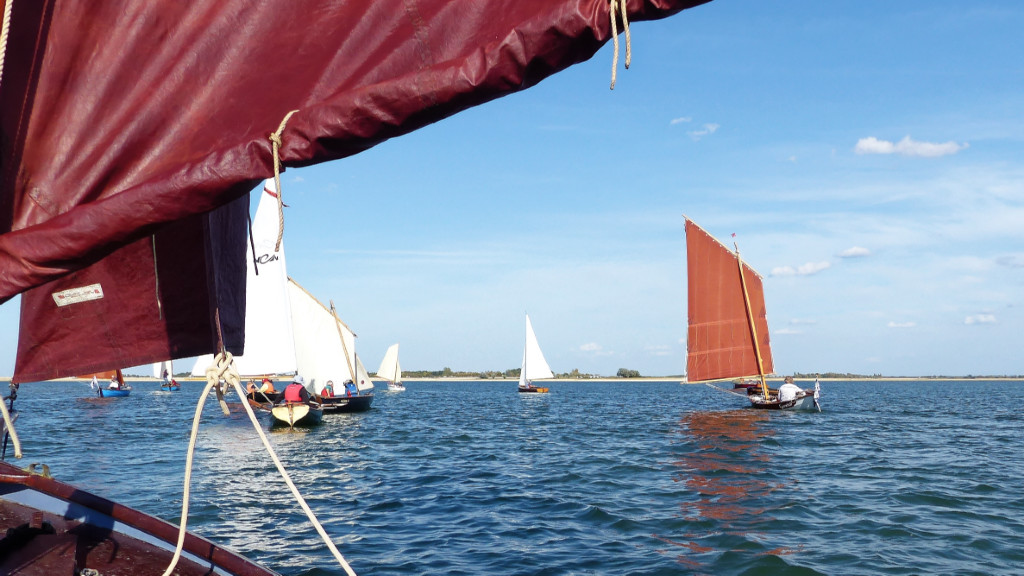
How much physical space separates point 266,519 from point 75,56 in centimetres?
1036

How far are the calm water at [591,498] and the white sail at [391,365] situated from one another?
6381 cm

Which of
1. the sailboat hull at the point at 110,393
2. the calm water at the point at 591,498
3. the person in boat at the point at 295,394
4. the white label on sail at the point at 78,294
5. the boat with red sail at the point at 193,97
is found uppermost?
the boat with red sail at the point at 193,97

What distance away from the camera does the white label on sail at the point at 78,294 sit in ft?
12.7

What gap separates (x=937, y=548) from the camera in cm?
1023

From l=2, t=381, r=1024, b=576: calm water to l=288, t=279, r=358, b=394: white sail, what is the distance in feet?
38.0

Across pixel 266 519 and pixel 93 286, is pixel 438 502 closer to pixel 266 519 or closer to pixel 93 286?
pixel 266 519

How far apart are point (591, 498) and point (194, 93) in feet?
40.0

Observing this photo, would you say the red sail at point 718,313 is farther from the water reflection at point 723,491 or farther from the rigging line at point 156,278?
the rigging line at point 156,278

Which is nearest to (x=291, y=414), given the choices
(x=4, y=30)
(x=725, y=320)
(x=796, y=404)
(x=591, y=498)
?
(x=591, y=498)

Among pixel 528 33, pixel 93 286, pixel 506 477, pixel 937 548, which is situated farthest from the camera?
pixel 506 477

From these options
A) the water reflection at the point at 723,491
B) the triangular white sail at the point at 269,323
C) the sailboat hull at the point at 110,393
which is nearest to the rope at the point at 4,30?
the water reflection at the point at 723,491

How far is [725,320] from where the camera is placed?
130 ft

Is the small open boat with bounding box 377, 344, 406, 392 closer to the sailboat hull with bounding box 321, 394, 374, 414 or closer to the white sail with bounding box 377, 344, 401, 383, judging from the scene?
the white sail with bounding box 377, 344, 401, 383

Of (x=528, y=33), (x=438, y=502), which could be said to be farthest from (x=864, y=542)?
(x=528, y=33)
